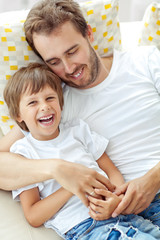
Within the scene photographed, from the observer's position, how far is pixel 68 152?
1.37 m

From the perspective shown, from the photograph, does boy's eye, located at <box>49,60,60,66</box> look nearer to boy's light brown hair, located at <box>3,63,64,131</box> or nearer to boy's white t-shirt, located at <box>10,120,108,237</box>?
boy's light brown hair, located at <box>3,63,64,131</box>

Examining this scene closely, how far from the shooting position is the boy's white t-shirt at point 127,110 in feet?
4.67

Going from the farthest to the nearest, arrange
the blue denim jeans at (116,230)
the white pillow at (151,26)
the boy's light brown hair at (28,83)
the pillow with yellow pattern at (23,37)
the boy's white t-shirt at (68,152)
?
the white pillow at (151,26) → the pillow with yellow pattern at (23,37) → the boy's light brown hair at (28,83) → the boy's white t-shirt at (68,152) → the blue denim jeans at (116,230)

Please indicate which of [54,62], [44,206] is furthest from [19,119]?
[44,206]

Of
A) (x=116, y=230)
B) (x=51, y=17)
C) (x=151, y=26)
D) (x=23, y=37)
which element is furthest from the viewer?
(x=151, y=26)

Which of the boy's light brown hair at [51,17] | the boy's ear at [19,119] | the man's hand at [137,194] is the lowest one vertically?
the man's hand at [137,194]

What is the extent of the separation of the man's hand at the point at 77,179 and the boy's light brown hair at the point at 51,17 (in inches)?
22.9

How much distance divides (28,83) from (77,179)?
18.0 inches

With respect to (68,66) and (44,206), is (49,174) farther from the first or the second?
(68,66)

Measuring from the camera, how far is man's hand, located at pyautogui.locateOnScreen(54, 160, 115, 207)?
117 centimetres

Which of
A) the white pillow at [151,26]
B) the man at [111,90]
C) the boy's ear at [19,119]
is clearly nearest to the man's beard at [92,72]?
the man at [111,90]

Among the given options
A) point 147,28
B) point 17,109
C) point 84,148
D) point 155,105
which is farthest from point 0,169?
point 147,28

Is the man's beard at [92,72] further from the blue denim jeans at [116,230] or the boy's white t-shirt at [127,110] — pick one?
the blue denim jeans at [116,230]

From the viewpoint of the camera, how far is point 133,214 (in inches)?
50.4
